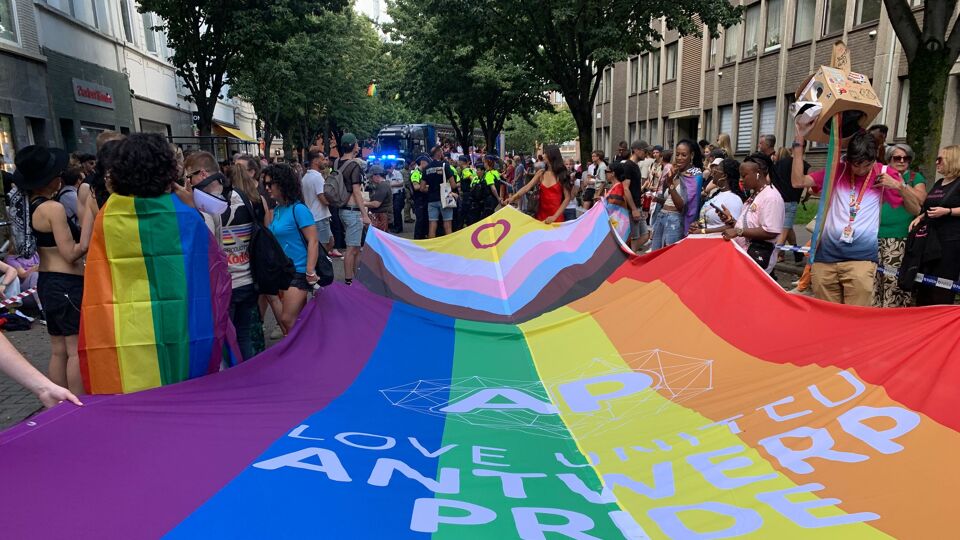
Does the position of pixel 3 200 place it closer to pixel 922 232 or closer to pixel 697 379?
pixel 697 379

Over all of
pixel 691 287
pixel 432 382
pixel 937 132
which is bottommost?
pixel 432 382

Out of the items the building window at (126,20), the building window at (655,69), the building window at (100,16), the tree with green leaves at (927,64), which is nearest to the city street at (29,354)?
the tree with green leaves at (927,64)

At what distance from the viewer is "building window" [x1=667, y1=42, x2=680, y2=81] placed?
108 feet

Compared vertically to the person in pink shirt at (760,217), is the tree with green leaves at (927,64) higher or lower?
higher

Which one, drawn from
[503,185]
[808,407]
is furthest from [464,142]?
[808,407]

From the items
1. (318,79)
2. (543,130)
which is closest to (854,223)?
(318,79)

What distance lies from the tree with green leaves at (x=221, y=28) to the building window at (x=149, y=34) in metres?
9.24

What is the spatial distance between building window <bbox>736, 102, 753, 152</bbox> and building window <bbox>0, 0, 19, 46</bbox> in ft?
82.1

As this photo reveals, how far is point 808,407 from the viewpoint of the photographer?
3484 millimetres

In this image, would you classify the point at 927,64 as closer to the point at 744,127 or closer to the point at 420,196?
the point at 420,196

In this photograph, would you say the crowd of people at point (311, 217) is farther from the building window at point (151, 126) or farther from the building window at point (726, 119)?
the building window at point (726, 119)

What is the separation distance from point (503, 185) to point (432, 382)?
43.3 ft

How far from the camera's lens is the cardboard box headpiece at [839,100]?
4.79m

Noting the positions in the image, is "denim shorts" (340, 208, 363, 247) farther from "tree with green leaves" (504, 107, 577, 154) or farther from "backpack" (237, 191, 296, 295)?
"tree with green leaves" (504, 107, 577, 154)
